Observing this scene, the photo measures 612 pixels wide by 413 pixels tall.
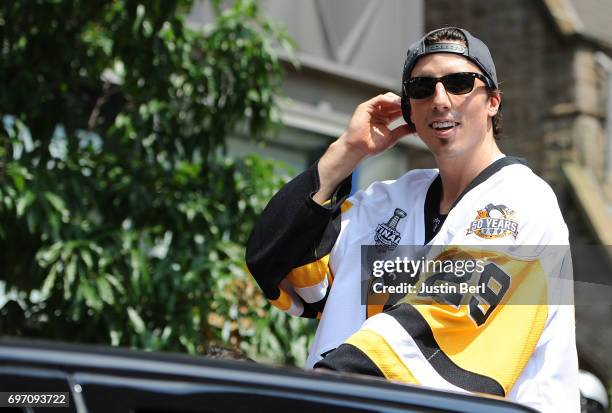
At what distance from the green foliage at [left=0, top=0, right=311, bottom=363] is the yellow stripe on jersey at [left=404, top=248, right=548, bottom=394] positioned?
8.58 ft

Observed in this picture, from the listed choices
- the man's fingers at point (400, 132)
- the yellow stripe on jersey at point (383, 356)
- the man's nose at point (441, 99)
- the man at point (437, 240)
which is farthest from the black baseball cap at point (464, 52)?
the yellow stripe on jersey at point (383, 356)

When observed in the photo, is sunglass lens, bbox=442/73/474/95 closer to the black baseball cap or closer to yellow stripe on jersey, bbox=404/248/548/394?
the black baseball cap

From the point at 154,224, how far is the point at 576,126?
9494 mm

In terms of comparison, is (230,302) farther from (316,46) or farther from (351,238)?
(316,46)

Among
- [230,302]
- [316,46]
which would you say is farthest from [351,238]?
[316,46]

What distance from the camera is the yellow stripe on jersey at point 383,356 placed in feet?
7.86

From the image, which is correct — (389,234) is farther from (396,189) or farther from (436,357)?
(436,357)

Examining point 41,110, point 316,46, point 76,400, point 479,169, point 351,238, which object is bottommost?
point 76,400

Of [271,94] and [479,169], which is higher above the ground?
[271,94]

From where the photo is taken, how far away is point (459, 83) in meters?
2.79

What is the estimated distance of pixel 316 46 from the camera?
11.2m

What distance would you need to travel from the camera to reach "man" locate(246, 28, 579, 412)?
244 centimetres

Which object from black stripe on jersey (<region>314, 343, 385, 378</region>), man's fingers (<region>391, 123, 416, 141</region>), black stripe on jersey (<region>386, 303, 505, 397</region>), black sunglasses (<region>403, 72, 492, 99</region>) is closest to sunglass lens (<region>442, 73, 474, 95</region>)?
black sunglasses (<region>403, 72, 492, 99</region>)

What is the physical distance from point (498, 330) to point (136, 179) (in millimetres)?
3145
